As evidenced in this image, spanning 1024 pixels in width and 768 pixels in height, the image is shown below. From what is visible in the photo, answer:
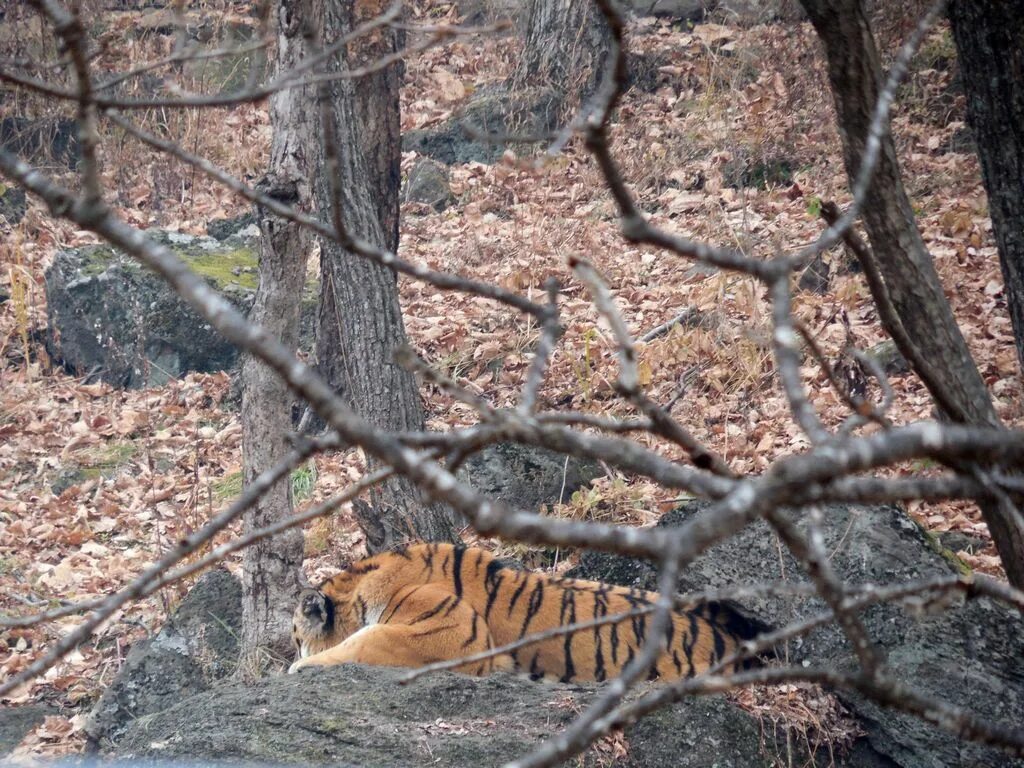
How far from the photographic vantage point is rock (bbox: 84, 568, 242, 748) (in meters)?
5.07

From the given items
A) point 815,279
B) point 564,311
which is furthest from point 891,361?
point 564,311

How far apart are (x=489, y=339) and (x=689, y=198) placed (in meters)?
2.59

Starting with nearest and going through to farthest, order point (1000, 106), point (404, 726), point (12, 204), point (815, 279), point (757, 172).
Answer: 1. point (1000, 106)
2. point (404, 726)
3. point (815, 279)
4. point (757, 172)
5. point (12, 204)

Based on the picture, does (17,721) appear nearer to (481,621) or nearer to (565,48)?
(481,621)

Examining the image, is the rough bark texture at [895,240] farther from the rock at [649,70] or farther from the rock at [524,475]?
the rock at [649,70]

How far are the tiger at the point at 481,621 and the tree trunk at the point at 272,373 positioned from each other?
10.6 inches

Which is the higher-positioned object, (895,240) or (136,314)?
(895,240)

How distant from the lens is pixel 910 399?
21.3ft

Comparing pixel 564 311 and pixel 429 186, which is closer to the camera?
pixel 564 311

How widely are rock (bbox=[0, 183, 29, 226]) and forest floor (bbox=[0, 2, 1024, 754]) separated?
31cm

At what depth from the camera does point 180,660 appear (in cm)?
533

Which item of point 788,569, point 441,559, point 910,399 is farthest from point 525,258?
point 788,569

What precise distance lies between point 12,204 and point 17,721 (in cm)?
782

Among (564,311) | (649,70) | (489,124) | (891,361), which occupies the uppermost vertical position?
(649,70)
